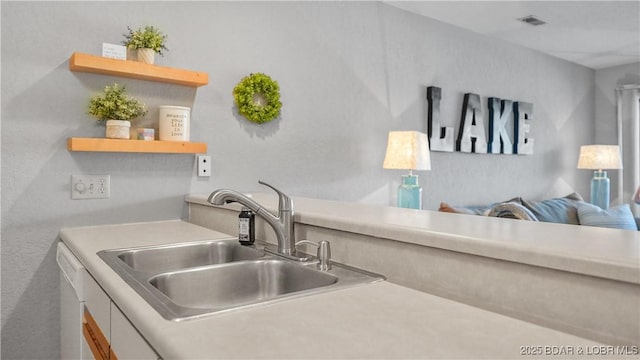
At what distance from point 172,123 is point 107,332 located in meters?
1.24

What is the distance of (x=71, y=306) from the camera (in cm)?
170

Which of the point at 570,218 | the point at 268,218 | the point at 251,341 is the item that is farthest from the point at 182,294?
the point at 570,218

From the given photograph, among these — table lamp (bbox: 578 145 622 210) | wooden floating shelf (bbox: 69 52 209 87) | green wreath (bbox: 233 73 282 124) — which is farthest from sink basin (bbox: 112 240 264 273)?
table lamp (bbox: 578 145 622 210)

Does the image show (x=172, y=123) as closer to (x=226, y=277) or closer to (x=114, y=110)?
(x=114, y=110)

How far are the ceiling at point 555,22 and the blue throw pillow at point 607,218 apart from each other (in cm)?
160

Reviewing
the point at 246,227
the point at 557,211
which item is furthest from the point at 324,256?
the point at 557,211

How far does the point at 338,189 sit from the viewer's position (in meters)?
3.07

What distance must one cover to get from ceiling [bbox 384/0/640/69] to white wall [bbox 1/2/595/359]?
0.14 m

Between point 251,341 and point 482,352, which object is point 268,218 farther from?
point 482,352

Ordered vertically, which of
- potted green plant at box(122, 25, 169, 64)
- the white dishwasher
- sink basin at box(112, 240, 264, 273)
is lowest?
the white dishwasher

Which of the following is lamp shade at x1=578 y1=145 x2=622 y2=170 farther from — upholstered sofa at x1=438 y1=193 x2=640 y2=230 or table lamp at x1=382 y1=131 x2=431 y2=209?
table lamp at x1=382 y1=131 x2=431 y2=209

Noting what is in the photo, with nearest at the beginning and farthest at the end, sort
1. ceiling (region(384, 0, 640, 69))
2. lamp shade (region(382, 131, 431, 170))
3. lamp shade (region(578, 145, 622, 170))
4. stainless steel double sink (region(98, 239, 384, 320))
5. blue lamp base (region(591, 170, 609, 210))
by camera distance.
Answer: stainless steel double sink (region(98, 239, 384, 320)) → lamp shade (region(382, 131, 431, 170)) → ceiling (region(384, 0, 640, 69)) → lamp shade (region(578, 145, 622, 170)) → blue lamp base (region(591, 170, 609, 210))

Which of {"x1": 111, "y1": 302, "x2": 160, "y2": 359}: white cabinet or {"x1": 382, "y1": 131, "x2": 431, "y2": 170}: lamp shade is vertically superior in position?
{"x1": 382, "y1": 131, "x2": 431, "y2": 170}: lamp shade

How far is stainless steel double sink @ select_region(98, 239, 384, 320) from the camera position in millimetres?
1186
